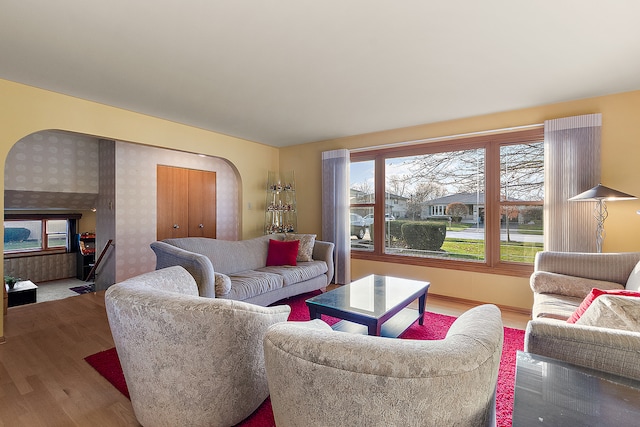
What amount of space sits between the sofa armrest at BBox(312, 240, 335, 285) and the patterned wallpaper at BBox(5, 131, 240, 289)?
2.83 m

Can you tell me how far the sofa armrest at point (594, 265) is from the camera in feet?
7.91

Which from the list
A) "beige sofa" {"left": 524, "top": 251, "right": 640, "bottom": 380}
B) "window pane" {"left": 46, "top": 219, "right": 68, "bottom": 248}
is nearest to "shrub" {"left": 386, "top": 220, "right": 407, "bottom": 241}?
"beige sofa" {"left": 524, "top": 251, "right": 640, "bottom": 380}

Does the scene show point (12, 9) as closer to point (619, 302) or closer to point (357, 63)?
point (357, 63)

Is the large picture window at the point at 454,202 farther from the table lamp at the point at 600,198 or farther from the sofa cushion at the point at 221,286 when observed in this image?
the sofa cushion at the point at 221,286

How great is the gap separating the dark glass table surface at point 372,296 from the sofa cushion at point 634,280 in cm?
145

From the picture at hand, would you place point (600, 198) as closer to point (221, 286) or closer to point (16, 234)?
point (221, 286)

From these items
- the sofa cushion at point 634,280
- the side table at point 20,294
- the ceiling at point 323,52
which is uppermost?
the ceiling at point 323,52

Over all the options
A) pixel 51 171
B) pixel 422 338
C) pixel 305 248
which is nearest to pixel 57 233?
pixel 51 171

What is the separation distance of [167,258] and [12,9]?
2.10m

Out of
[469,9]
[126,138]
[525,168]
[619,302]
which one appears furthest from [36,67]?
[525,168]

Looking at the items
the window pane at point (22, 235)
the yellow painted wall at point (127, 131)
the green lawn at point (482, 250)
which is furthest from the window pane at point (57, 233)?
the green lawn at point (482, 250)

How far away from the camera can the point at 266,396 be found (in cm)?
168

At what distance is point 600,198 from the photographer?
2609 millimetres

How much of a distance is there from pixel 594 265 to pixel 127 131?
4914 mm
